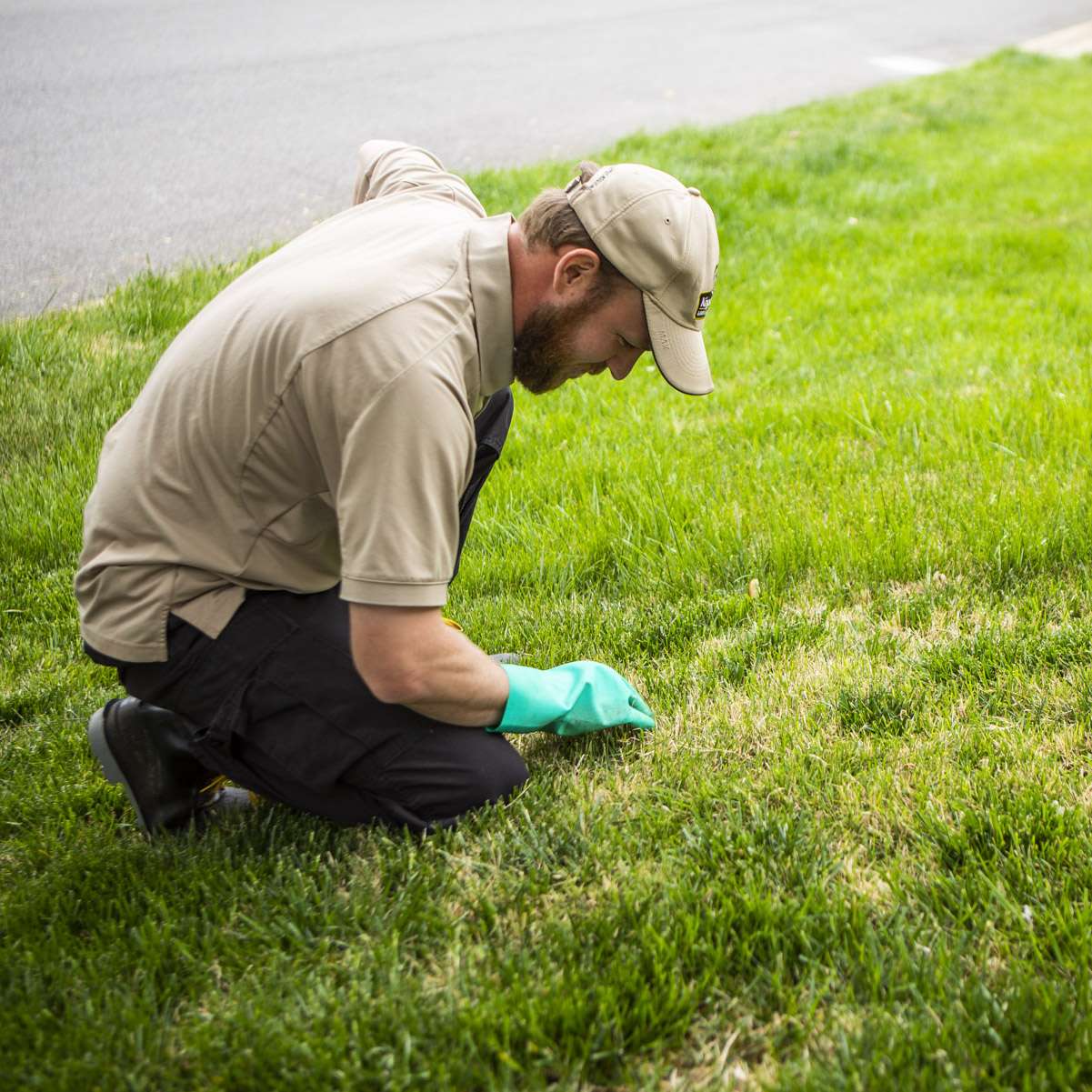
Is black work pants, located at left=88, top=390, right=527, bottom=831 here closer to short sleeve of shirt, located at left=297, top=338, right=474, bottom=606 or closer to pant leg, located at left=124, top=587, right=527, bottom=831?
pant leg, located at left=124, top=587, right=527, bottom=831

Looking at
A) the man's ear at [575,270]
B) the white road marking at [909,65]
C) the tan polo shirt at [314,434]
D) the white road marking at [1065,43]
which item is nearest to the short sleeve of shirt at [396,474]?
the tan polo shirt at [314,434]

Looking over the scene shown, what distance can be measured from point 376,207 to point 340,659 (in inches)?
39.6

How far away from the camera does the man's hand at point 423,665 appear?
2166mm

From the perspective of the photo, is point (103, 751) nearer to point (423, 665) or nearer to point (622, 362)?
point (423, 665)

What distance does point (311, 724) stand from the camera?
2562 mm

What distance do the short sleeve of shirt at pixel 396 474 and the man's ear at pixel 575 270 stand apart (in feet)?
1.18

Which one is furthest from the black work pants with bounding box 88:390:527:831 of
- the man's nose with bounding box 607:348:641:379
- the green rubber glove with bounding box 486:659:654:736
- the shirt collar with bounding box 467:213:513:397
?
the man's nose with bounding box 607:348:641:379

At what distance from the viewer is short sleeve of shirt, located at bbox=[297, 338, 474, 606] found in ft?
6.79

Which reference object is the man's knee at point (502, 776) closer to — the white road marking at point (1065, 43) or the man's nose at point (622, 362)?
the man's nose at point (622, 362)

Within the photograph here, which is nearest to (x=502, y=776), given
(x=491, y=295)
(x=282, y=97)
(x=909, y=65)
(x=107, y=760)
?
(x=107, y=760)

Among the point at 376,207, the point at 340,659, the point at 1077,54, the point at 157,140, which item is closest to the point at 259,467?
the point at 340,659

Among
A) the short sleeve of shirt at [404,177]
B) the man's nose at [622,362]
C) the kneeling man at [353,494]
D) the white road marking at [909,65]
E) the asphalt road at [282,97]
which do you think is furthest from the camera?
the white road marking at [909,65]

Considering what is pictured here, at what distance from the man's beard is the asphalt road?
3093 millimetres

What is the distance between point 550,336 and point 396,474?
1.74ft
